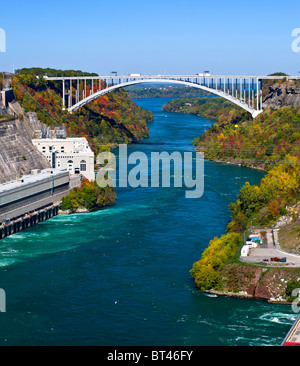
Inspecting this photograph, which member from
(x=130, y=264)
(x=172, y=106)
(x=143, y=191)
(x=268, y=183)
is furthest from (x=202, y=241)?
(x=172, y=106)

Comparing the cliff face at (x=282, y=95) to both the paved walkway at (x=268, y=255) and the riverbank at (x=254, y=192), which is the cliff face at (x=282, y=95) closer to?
the riverbank at (x=254, y=192)

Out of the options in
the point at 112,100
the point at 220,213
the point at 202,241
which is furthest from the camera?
the point at 112,100

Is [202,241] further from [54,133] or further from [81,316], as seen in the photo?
[54,133]

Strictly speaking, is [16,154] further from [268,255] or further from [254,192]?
[268,255]

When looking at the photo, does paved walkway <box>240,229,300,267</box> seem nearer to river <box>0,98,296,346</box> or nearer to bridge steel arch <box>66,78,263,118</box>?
river <box>0,98,296,346</box>

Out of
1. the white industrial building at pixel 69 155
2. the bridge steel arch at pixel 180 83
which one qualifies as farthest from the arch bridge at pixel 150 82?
the white industrial building at pixel 69 155

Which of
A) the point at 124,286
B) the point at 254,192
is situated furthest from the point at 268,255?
the point at 254,192
